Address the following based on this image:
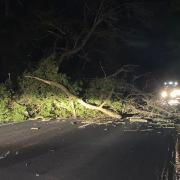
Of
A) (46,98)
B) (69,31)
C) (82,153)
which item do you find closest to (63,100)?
(46,98)

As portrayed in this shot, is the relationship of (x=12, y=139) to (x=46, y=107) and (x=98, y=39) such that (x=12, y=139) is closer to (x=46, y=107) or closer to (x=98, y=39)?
(x=46, y=107)

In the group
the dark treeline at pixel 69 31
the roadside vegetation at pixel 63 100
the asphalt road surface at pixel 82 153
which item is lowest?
the asphalt road surface at pixel 82 153

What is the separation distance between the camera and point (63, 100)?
20.2 meters

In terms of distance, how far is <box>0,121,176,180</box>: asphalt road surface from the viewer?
8.95 m

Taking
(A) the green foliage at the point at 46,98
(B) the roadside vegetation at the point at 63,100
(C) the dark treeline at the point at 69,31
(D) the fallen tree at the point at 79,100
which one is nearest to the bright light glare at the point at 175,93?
(C) the dark treeline at the point at 69,31

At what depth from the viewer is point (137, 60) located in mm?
41344

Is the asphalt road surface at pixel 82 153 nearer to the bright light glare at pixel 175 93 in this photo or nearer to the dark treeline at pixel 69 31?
the dark treeline at pixel 69 31

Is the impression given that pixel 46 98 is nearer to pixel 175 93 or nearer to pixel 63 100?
pixel 63 100

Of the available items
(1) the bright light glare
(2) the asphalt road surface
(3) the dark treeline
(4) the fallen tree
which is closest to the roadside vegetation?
(4) the fallen tree

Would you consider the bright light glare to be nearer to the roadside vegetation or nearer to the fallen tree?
the roadside vegetation

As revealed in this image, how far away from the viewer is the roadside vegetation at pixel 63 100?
19516mm

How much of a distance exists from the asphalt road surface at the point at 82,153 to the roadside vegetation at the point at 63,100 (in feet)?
9.65

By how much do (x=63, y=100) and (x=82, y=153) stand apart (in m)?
9.13

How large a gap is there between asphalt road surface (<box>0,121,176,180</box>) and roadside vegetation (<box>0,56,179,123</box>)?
2942 millimetres
